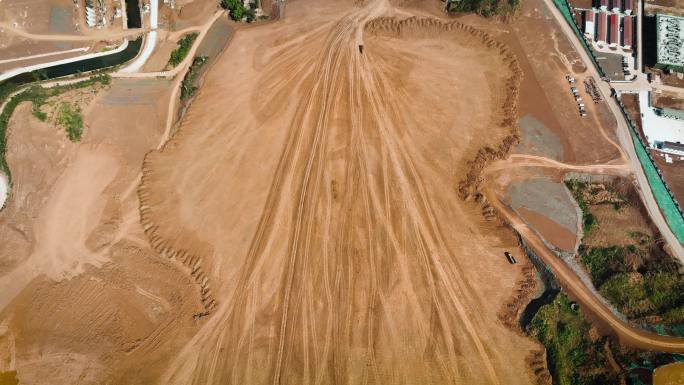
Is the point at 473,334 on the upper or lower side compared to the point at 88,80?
lower

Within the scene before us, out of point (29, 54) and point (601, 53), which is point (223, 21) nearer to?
point (29, 54)

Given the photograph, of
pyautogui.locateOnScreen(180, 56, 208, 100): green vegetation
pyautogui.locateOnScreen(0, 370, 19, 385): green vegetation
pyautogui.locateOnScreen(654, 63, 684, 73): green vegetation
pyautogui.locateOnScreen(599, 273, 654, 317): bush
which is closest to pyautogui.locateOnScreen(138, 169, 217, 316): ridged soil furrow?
pyautogui.locateOnScreen(180, 56, 208, 100): green vegetation

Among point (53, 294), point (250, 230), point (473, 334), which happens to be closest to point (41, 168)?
point (53, 294)

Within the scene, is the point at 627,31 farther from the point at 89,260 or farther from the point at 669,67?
the point at 89,260

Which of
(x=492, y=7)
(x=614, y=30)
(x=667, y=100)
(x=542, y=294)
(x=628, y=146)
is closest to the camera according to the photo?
(x=542, y=294)

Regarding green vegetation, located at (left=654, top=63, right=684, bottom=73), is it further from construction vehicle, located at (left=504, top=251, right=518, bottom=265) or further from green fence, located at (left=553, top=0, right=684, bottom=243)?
construction vehicle, located at (left=504, top=251, right=518, bottom=265)

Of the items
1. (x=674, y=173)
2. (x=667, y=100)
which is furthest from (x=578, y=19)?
(x=674, y=173)

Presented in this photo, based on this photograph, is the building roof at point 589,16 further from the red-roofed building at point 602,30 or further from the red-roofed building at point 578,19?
the red-roofed building at point 602,30

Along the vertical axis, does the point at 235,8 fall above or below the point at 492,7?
above
